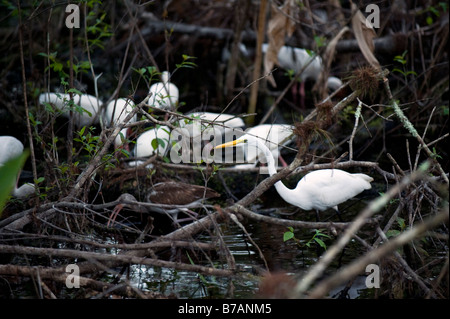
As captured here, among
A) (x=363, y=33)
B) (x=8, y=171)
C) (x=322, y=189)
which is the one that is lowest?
(x=322, y=189)

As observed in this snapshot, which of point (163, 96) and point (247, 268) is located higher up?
point (163, 96)

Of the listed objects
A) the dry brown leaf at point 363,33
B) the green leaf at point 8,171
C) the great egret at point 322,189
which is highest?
the dry brown leaf at point 363,33

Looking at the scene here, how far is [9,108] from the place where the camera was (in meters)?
7.15

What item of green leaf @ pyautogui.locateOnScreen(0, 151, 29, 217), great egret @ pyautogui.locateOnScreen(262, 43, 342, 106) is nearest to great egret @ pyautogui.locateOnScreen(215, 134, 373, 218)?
green leaf @ pyautogui.locateOnScreen(0, 151, 29, 217)

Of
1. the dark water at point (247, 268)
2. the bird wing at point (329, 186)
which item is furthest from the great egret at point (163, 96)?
the bird wing at point (329, 186)

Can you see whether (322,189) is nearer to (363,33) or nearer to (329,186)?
(329,186)

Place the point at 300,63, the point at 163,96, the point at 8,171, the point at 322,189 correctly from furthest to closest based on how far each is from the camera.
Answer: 1. the point at 300,63
2. the point at 322,189
3. the point at 163,96
4. the point at 8,171

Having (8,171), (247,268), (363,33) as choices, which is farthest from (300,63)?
(8,171)

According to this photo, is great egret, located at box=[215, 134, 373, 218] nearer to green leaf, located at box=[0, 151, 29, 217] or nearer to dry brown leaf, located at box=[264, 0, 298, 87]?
dry brown leaf, located at box=[264, 0, 298, 87]

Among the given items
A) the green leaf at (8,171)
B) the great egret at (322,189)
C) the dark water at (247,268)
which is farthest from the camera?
the great egret at (322,189)

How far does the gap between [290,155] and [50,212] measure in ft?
13.1

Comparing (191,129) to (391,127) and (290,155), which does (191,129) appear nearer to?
(290,155)

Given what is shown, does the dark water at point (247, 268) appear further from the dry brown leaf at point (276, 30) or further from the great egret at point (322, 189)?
the dry brown leaf at point (276, 30)

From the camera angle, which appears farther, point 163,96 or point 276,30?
point 276,30
